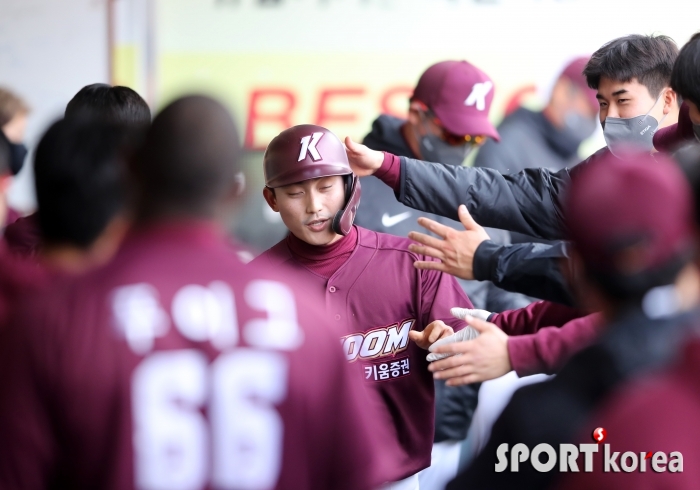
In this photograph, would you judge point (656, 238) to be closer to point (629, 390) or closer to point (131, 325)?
point (629, 390)

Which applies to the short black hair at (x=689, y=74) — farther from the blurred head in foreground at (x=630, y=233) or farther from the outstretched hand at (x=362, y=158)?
the blurred head in foreground at (x=630, y=233)

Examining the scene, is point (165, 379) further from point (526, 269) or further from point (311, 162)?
point (311, 162)

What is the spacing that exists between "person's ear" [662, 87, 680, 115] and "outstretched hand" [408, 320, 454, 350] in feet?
3.65

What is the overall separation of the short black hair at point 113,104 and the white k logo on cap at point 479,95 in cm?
140

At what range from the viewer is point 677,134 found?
9.34ft

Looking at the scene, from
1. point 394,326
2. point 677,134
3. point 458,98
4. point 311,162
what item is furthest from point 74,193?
point 458,98

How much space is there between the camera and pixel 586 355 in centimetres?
164

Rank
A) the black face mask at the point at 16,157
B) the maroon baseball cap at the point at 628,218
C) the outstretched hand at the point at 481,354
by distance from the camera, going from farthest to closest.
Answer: the black face mask at the point at 16,157
the outstretched hand at the point at 481,354
the maroon baseball cap at the point at 628,218

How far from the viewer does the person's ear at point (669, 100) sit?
10.2 feet

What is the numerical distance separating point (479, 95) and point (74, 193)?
2.26 m

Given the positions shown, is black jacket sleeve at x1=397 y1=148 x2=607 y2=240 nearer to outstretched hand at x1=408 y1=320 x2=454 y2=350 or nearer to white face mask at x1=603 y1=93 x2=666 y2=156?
white face mask at x1=603 y1=93 x2=666 y2=156

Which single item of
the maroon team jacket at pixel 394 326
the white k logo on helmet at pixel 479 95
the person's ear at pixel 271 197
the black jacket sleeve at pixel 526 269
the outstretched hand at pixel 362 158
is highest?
the white k logo on helmet at pixel 479 95

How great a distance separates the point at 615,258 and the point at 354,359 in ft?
4.70

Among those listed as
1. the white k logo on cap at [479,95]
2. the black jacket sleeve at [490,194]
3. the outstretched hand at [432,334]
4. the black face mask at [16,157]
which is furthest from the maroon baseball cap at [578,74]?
the black face mask at [16,157]
